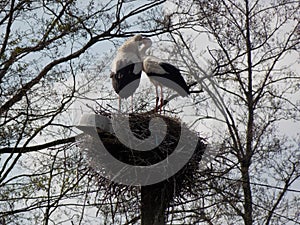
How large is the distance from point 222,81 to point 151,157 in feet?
16.7

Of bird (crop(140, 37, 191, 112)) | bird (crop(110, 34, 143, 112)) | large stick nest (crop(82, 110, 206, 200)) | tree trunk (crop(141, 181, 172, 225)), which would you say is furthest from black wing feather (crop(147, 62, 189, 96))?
tree trunk (crop(141, 181, 172, 225))

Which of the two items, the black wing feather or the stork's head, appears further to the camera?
the stork's head

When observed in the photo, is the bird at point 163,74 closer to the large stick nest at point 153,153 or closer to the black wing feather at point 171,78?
the black wing feather at point 171,78

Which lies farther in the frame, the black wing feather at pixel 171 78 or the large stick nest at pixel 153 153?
the black wing feather at pixel 171 78

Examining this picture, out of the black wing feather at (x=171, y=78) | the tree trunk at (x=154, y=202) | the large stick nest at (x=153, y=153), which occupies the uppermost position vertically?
the black wing feather at (x=171, y=78)

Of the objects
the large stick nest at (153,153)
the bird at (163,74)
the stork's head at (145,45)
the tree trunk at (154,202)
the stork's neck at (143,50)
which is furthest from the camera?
the stork's head at (145,45)

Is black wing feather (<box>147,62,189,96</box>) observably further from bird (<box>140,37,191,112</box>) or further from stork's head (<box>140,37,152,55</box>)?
stork's head (<box>140,37,152,55</box>)

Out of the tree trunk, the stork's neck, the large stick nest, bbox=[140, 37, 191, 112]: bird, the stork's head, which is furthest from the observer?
the stork's head

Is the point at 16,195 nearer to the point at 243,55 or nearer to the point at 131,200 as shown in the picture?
the point at 131,200

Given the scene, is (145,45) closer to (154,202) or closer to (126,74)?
A: (126,74)

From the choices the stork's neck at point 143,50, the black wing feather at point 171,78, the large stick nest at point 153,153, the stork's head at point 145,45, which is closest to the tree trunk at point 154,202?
the large stick nest at point 153,153

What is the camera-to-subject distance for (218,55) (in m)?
10.1

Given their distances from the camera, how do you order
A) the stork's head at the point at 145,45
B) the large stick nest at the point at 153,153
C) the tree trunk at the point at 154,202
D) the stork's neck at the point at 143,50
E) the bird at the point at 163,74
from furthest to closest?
1. the stork's head at the point at 145,45
2. the stork's neck at the point at 143,50
3. the bird at the point at 163,74
4. the large stick nest at the point at 153,153
5. the tree trunk at the point at 154,202

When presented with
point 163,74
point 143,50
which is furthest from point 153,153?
point 143,50
